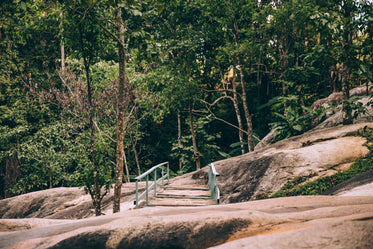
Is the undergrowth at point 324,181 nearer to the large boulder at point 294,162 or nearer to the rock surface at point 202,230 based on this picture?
the large boulder at point 294,162

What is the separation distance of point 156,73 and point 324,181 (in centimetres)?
851

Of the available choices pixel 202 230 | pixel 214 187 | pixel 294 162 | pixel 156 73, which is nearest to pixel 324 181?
pixel 294 162

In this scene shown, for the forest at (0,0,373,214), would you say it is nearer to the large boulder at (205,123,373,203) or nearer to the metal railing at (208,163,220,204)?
the large boulder at (205,123,373,203)

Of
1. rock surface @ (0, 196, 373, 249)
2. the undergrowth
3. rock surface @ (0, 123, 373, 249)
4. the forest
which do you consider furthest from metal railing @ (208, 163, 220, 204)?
rock surface @ (0, 196, 373, 249)

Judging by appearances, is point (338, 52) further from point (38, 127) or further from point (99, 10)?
point (38, 127)

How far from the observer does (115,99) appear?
13953 millimetres

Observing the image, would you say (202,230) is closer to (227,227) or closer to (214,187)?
(227,227)

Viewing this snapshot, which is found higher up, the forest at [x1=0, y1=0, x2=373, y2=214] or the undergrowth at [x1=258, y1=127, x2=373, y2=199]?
the forest at [x1=0, y1=0, x2=373, y2=214]

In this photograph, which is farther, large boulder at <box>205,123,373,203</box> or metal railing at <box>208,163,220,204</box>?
large boulder at <box>205,123,373,203</box>

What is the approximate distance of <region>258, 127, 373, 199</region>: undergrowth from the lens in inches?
282

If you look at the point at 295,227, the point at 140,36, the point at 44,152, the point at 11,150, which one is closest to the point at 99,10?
the point at 140,36

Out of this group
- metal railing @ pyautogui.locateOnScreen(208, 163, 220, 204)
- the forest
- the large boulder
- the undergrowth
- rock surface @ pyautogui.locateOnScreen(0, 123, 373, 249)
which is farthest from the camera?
the large boulder

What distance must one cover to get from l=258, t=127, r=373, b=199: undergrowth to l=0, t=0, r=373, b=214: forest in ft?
5.04

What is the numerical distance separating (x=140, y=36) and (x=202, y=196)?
4961mm
